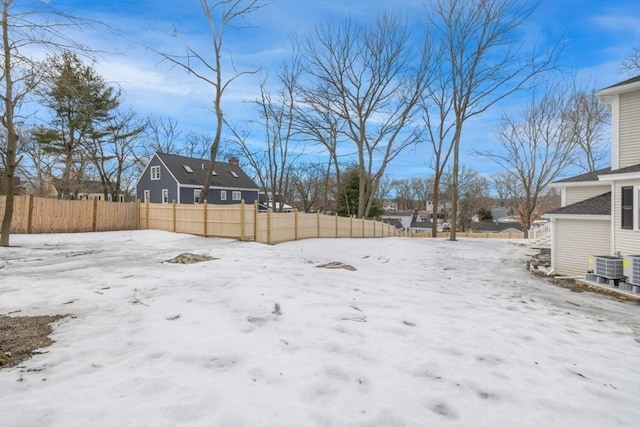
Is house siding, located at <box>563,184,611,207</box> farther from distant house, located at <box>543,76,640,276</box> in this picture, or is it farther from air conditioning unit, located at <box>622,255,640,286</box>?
air conditioning unit, located at <box>622,255,640,286</box>

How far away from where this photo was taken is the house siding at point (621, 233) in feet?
30.0

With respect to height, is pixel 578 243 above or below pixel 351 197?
below

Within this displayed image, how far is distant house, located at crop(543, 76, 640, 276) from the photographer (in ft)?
30.7

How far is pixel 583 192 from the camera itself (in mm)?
12578

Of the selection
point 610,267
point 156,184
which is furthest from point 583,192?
point 156,184

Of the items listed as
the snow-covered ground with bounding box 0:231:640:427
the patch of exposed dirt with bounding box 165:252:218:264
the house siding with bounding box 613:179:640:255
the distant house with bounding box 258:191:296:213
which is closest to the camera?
the snow-covered ground with bounding box 0:231:640:427

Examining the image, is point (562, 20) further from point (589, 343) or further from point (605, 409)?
point (605, 409)

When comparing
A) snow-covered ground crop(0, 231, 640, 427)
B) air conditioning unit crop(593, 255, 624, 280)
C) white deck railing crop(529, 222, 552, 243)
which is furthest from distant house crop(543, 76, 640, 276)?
white deck railing crop(529, 222, 552, 243)

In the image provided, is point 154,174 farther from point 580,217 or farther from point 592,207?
point 592,207

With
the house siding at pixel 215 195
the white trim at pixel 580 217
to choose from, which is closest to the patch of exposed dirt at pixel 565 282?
the white trim at pixel 580 217

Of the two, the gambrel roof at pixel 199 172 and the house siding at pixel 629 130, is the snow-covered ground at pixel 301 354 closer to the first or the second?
the house siding at pixel 629 130

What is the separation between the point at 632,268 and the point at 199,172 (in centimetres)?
3018

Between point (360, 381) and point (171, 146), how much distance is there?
37747mm

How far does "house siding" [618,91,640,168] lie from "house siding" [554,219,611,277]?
6.73ft
